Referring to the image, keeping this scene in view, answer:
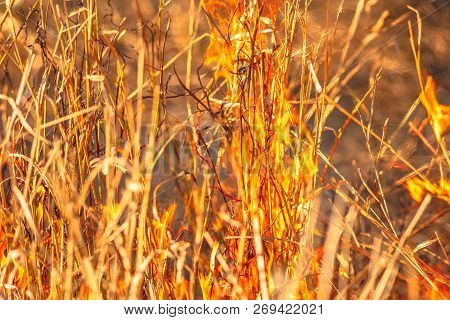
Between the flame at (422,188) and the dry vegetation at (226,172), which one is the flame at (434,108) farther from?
the flame at (422,188)

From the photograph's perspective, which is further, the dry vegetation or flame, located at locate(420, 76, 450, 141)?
flame, located at locate(420, 76, 450, 141)

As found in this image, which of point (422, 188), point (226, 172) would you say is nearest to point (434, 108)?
point (422, 188)

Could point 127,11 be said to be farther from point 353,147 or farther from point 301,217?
point 301,217

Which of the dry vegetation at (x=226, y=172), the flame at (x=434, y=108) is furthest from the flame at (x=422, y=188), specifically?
the flame at (x=434, y=108)

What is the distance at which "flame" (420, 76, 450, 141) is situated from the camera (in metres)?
1.53

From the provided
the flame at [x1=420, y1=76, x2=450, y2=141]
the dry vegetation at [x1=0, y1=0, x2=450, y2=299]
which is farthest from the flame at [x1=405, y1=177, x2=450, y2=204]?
the flame at [x1=420, y1=76, x2=450, y2=141]

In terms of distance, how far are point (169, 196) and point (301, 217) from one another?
1.71ft

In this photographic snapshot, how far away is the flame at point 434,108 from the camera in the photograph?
153 centimetres

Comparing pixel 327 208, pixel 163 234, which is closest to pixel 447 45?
pixel 327 208

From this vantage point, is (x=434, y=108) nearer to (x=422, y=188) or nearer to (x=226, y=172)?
(x=422, y=188)

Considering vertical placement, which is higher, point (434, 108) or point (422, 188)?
point (434, 108)

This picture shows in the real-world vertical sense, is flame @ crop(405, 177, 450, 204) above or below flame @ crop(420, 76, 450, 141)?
below

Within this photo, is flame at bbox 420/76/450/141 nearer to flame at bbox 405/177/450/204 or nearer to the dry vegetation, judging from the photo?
the dry vegetation

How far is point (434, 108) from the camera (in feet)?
5.08
